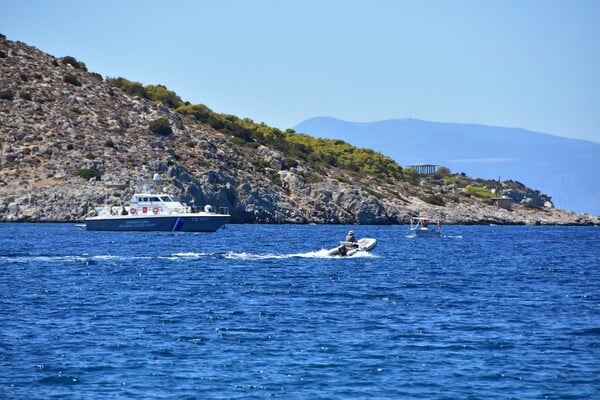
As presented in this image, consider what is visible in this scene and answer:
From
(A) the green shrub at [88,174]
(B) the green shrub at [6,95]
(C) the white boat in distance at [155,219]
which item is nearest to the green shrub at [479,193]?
(B) the green shrub at [6,95]

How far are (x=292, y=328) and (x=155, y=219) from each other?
2723 inches

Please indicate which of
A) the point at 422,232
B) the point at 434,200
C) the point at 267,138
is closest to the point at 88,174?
the point at 422,232

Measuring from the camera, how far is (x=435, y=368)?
3017 centimetres

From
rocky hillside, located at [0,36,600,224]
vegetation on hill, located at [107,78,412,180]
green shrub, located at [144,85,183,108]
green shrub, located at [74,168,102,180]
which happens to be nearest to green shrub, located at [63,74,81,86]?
rocky hillside, located at [0,36,600,224]

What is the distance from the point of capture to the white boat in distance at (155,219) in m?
→ 104

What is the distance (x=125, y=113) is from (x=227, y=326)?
11506 cm

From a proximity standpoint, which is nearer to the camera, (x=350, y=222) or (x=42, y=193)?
(x=42, y=193)

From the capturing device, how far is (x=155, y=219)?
344 feet

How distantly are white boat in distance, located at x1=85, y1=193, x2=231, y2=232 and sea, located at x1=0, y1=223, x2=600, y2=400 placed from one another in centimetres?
3436

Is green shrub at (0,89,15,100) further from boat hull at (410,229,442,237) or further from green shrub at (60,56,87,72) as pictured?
boat hull at (410,229,442,237)

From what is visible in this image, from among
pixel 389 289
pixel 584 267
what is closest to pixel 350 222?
pixel 584 267

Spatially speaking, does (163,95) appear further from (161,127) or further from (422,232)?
(422,232)

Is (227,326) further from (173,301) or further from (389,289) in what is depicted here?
(389,289)

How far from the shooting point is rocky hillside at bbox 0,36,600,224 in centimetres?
12081
